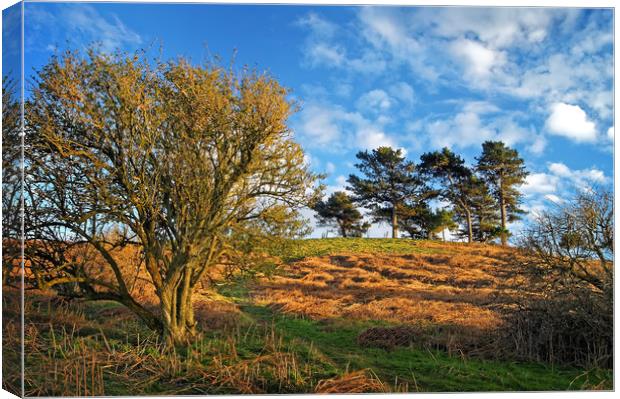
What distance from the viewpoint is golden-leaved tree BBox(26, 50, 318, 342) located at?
759cm

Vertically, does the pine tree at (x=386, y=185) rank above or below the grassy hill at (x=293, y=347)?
above

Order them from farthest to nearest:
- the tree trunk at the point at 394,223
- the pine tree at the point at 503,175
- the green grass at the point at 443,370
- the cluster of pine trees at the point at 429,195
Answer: the tree trunk at the point at 394,223
the cluster of pine trees at the point at 429,195
the pine tree at the point at 503,175
the green grass at the point at 443,370

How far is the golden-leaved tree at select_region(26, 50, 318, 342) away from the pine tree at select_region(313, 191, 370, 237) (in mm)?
3931

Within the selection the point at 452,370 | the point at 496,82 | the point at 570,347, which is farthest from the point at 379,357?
the point at 496,82

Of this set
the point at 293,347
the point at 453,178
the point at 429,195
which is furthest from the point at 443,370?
the point at 429,195

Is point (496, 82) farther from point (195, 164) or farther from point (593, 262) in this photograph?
point (195, 164)

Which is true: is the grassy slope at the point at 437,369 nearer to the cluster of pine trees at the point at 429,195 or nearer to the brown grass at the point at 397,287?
the brown grass at the point at 397,287

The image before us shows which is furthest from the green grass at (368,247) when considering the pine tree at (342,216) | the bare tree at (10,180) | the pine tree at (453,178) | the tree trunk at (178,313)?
the bare tree at (10,180)

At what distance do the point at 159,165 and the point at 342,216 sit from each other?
6.87 metres

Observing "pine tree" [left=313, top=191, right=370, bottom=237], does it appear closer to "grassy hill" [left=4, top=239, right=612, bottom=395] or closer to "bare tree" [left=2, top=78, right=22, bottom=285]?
"grassy hill" [left=4, top=239, right=612, bottom=395]

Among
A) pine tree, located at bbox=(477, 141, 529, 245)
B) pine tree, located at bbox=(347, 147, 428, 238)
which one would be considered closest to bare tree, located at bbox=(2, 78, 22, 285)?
pine tree, located at bbox=(347, 147, 428, 238)

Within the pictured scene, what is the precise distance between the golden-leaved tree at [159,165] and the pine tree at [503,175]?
247 inches

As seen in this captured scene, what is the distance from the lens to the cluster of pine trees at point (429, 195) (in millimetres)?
12867

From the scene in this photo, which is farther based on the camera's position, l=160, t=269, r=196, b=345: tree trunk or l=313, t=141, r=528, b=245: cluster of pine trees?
l=313, t=141, r=528, b=245: cluster of pine trees
